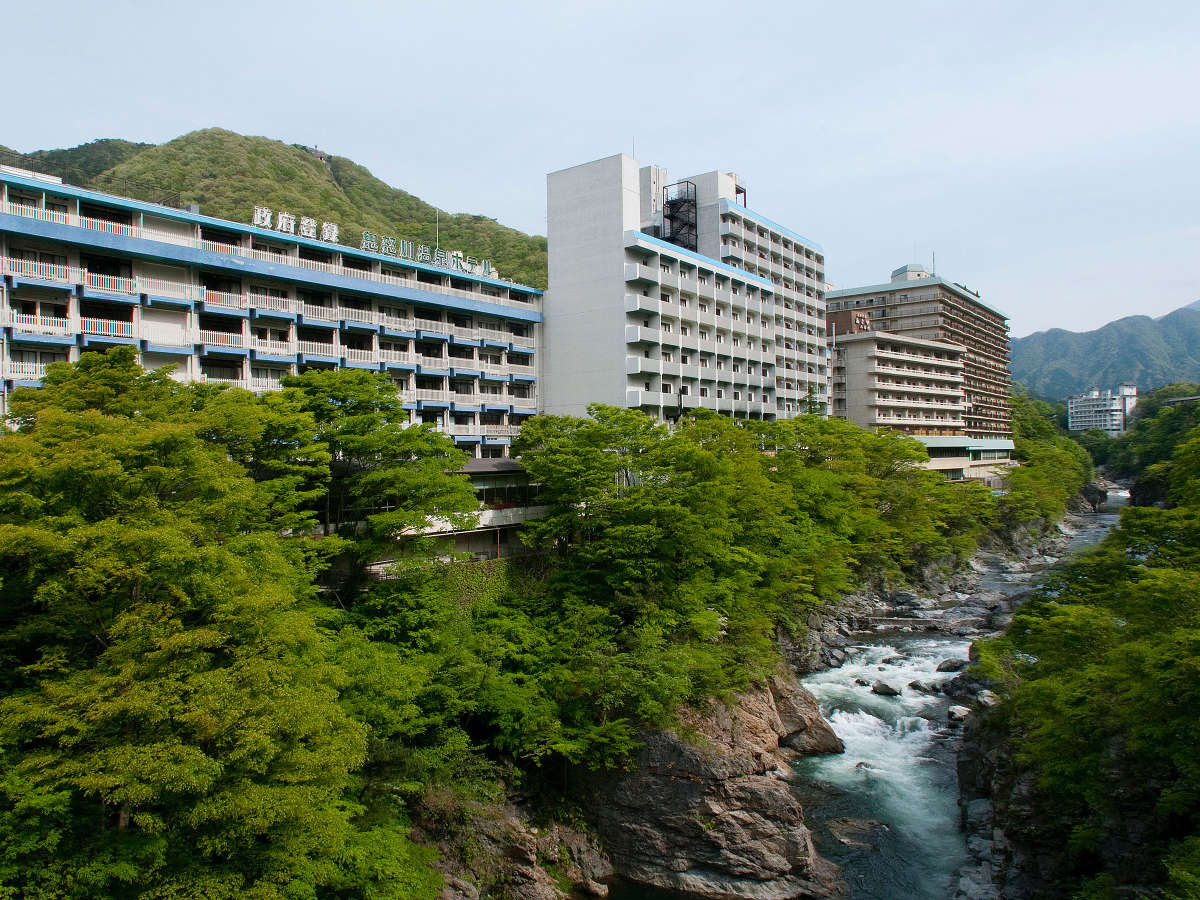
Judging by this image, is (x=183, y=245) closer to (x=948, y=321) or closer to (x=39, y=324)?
(x=39, y=324)

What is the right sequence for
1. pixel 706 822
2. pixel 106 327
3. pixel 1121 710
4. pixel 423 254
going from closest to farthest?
pixel 1121 710
pixel 706 822
pixel 106 327
pixel 423 254

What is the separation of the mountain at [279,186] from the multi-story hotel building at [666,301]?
9986mm

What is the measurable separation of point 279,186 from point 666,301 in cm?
3846

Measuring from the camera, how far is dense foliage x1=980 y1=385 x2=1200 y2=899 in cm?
1611

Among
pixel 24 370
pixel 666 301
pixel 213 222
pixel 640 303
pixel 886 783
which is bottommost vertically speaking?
pixel 886 783

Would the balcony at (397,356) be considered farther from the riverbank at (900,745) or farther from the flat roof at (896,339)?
the flat roof at (896,339)

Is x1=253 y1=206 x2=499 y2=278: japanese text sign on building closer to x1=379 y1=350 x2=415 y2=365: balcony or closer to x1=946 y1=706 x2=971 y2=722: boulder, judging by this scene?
x1=379 y1=350 x2=415 y2=365: balcony

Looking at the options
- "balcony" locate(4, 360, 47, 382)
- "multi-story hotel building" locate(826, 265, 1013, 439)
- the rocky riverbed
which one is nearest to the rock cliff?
the rocky riverbed

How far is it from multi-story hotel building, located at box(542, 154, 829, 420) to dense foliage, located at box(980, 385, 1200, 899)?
3044 centimetres

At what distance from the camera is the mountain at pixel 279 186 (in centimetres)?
5888

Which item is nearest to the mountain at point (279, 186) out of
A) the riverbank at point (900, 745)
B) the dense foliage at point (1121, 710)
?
the riverbank at point (900, 745)

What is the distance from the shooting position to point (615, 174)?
47.8 metres

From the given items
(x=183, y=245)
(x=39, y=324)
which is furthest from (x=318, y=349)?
(x=39, y=324)

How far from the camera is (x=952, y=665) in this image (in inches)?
1467
